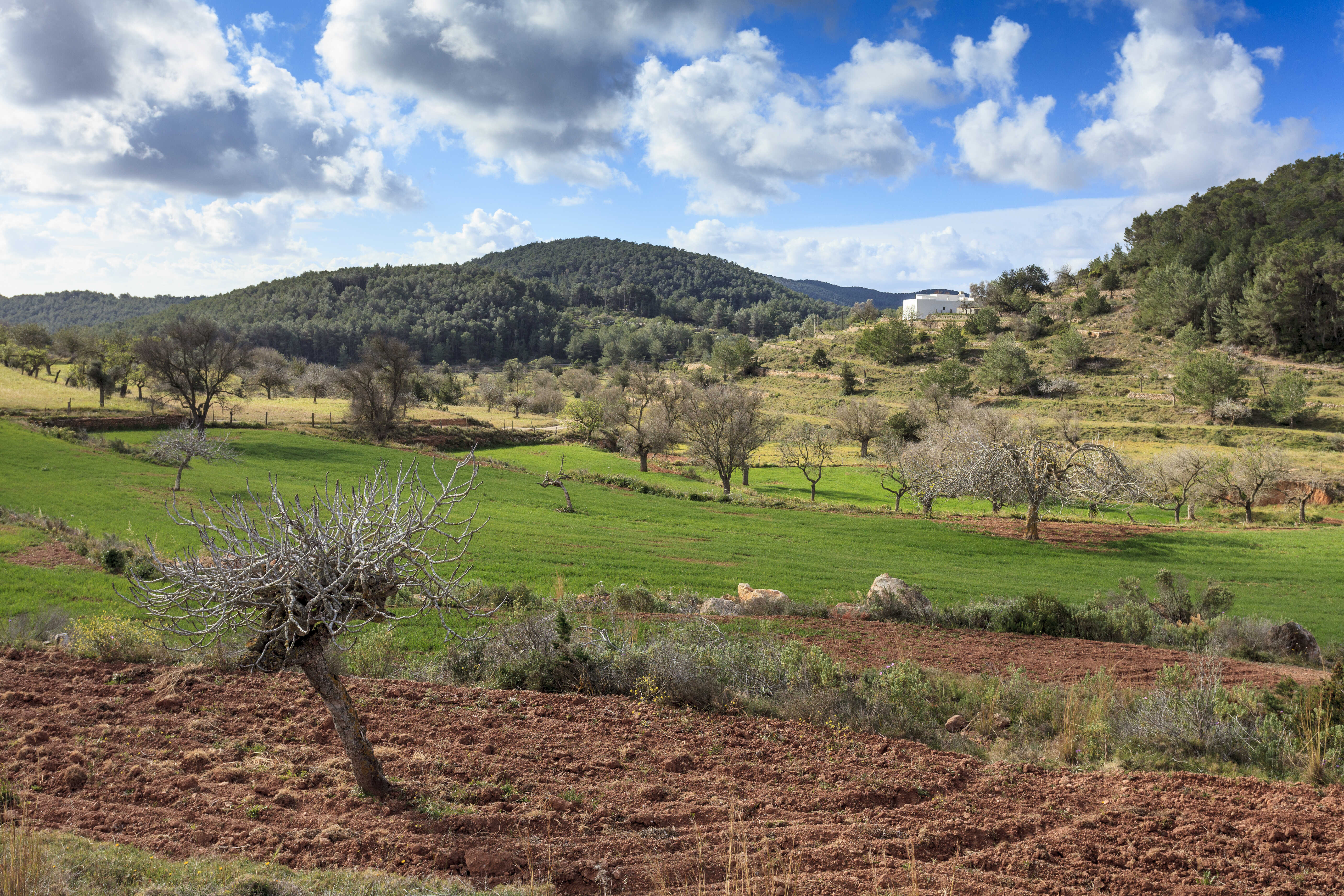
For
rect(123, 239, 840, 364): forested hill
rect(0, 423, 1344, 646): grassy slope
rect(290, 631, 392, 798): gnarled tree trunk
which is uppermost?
rect(123, 239, 840, 364): forested hill

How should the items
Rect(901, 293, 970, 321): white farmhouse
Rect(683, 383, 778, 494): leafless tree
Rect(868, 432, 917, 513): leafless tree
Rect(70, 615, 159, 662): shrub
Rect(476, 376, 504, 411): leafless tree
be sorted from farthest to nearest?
1. Rect(901, 293, 970, 321): white farmhouse
2. Rect(476, 376, 504, 411): leafless tree
3. Rect(683, 383, 778, 494): leafless tree
4. Rect(868, 432, 917, 513): leafless tree
5. Rect(70, 615, 159, 662): shrub

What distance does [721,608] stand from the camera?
16.2 m

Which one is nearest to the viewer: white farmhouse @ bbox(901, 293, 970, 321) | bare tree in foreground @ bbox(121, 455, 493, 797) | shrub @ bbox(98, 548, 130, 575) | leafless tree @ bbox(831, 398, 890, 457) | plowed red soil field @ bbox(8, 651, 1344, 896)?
plowed red soil field @ bbox(8, 651, 1344, 896)

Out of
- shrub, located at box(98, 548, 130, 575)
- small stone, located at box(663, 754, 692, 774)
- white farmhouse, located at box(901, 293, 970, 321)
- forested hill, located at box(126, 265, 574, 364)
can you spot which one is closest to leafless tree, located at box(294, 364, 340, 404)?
forested hill, located at box(126, 265, 574, 364)

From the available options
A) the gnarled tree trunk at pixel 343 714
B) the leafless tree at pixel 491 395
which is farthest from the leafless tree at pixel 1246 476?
the leafless tree at pixel 491 395

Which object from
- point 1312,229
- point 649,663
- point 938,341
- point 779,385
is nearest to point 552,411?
Answer: point 779,385

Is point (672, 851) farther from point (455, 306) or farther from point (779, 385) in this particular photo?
point (455, 306)

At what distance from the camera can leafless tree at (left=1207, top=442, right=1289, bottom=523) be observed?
133ft

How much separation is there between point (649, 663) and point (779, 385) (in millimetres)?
95745

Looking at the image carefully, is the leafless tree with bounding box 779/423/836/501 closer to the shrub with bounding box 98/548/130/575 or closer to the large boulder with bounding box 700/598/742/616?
the large boulder with bounding box 700/598/742/616

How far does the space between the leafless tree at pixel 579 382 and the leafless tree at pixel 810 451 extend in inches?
1693

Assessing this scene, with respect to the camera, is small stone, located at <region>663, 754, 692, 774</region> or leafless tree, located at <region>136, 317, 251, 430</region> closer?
small stone, located at <region>663, 754, 692, 774</region>

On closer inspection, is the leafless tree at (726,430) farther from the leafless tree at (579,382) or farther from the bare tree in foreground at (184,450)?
the leafless tree at (579,382)

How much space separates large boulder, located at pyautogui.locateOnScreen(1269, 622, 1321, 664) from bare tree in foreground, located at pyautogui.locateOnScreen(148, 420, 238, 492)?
3840 centimetres
